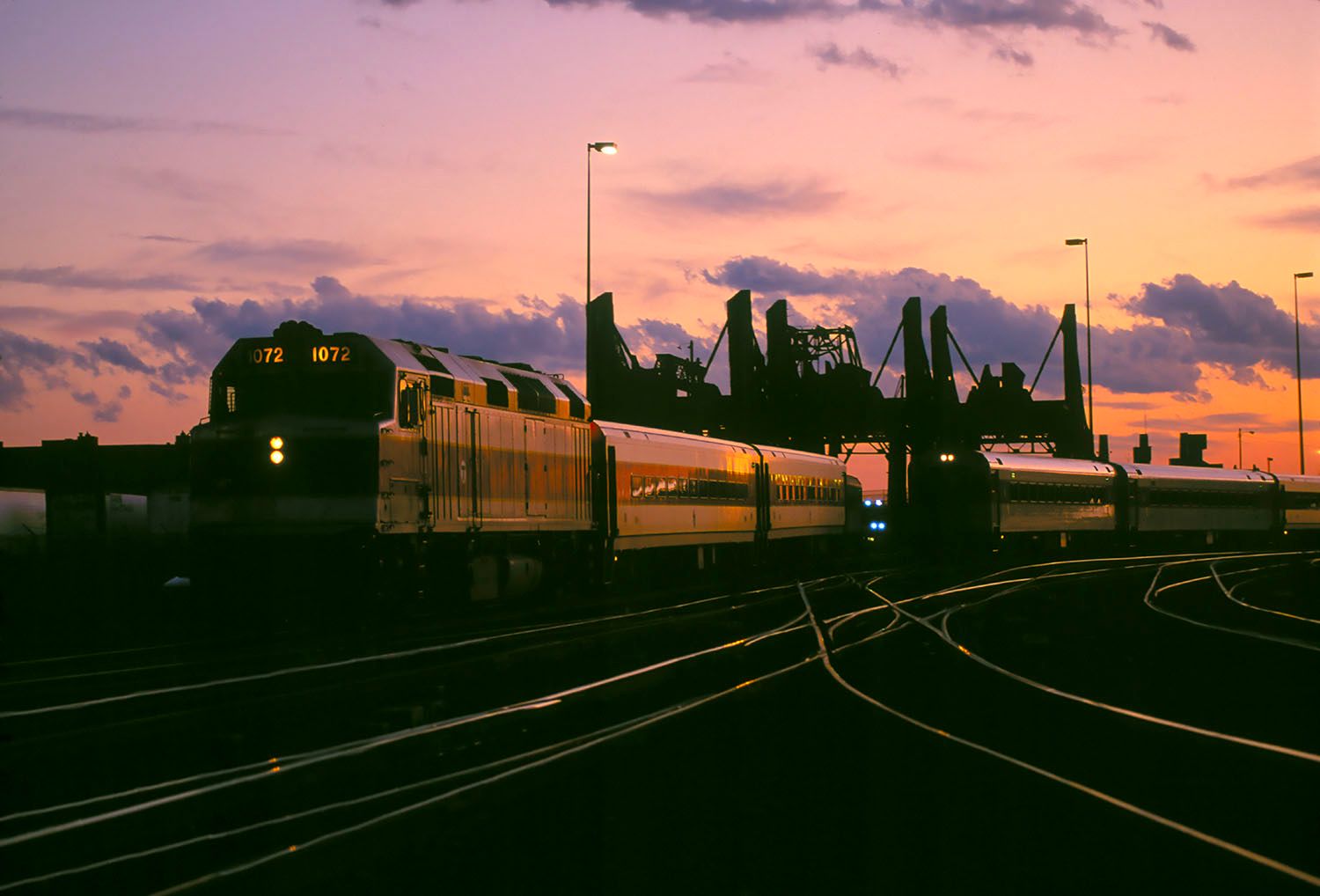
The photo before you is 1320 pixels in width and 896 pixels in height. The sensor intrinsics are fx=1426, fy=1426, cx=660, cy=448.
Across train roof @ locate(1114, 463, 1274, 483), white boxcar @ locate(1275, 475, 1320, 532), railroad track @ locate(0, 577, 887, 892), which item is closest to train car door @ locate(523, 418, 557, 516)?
railroad track @ locate(0, 577, 887, 892)

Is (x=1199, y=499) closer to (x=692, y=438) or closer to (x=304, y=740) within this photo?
(x=692, y=438)

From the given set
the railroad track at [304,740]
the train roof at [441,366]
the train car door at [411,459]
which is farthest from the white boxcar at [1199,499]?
the railroad track at [304,740]

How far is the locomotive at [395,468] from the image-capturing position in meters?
21.1

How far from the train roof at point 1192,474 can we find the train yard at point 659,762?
144 feet

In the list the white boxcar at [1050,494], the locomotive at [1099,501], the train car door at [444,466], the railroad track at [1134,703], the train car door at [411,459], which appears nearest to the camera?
the railroad track at [1134,703]

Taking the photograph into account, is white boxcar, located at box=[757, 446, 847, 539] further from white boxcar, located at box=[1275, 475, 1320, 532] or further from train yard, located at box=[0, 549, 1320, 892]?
white boxcar, located at box=[1275, 475, 1320, 532]

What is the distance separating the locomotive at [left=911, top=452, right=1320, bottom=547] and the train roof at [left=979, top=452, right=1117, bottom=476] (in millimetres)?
49

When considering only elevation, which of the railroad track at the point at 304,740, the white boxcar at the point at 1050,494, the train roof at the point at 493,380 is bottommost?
the railroad track at the point at 304,740

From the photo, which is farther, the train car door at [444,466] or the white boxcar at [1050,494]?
the white boxcar at [1050,494]

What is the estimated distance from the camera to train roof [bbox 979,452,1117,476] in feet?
174

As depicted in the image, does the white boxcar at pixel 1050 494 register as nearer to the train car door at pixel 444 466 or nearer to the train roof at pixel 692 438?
the train roof at pixel 692 438

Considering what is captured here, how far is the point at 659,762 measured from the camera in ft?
32.4

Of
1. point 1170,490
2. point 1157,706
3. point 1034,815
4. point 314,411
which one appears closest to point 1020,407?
point 1170,490

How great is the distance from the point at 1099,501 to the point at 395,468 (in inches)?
1747
